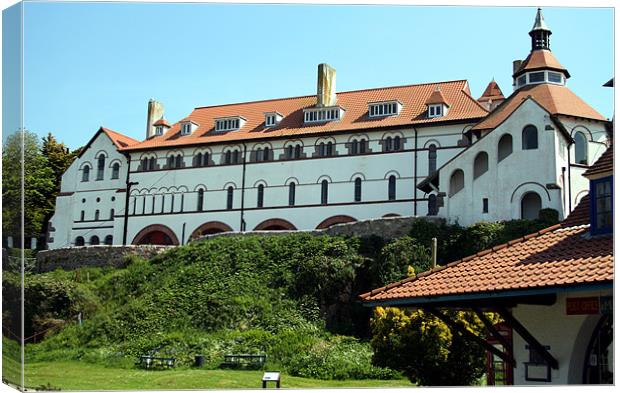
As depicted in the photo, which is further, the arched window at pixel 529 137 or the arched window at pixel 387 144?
the arched window at pixel 387 144

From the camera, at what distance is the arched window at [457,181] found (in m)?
38.0

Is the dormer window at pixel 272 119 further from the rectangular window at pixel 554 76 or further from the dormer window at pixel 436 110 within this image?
the rectangular window at pixel 554 76

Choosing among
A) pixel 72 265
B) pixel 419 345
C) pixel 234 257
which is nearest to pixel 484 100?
pixel 234 257

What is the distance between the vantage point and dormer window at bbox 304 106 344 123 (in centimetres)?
4888

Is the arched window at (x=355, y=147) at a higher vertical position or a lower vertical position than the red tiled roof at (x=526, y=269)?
higher

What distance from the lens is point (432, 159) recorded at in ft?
145

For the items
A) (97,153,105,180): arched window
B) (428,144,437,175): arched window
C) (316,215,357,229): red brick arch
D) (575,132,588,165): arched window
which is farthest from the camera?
(97,153,105,180): arched window

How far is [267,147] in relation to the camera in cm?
4884

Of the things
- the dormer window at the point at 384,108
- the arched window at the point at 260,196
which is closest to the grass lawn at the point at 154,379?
the arched window at the point at 260,196

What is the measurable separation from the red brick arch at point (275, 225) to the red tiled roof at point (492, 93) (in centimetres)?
1313

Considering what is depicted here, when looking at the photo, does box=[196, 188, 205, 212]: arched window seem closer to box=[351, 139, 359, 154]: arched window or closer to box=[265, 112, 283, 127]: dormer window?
box=[265, 112, 283, 127]: dormer window

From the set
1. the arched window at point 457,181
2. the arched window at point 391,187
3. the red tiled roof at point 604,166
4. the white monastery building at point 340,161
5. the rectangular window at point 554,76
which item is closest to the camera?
the red tiled roof at point 604,166

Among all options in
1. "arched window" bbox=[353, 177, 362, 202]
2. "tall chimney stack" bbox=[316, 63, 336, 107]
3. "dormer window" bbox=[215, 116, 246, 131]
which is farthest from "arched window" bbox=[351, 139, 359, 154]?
"dormer window" bbox=[215, 116, 246, 131]

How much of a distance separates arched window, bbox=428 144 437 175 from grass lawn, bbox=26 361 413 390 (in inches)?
821
